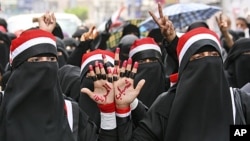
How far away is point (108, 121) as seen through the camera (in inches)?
163

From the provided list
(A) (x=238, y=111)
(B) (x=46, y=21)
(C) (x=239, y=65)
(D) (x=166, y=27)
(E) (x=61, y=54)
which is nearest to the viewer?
(A) (x=238, y=111)

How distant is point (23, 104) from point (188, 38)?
3.90 ft

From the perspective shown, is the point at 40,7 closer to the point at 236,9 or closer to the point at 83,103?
the point at 236,9

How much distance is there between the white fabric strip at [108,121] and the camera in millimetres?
4148

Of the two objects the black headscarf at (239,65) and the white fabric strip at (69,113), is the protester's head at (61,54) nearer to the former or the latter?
the black headscarf at (239,65)

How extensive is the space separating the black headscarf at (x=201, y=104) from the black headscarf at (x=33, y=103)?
2.30 ft

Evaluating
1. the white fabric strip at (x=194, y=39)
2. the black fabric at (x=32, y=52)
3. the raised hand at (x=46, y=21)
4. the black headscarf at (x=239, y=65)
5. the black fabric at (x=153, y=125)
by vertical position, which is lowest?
the black headscarf at (x=239, y=65)

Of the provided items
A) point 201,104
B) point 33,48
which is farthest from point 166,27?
point 33,48

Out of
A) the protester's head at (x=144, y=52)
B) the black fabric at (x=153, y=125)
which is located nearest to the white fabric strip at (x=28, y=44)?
Answer: the black fabric at (x=153, y=125)

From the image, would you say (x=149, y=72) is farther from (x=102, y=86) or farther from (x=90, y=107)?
(x=102, y=86)

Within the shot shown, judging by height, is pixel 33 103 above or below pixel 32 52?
below

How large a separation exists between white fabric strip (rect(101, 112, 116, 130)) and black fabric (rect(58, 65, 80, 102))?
2.10 m

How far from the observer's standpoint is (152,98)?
6000 mm

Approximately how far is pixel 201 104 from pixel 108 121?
0.60 m
